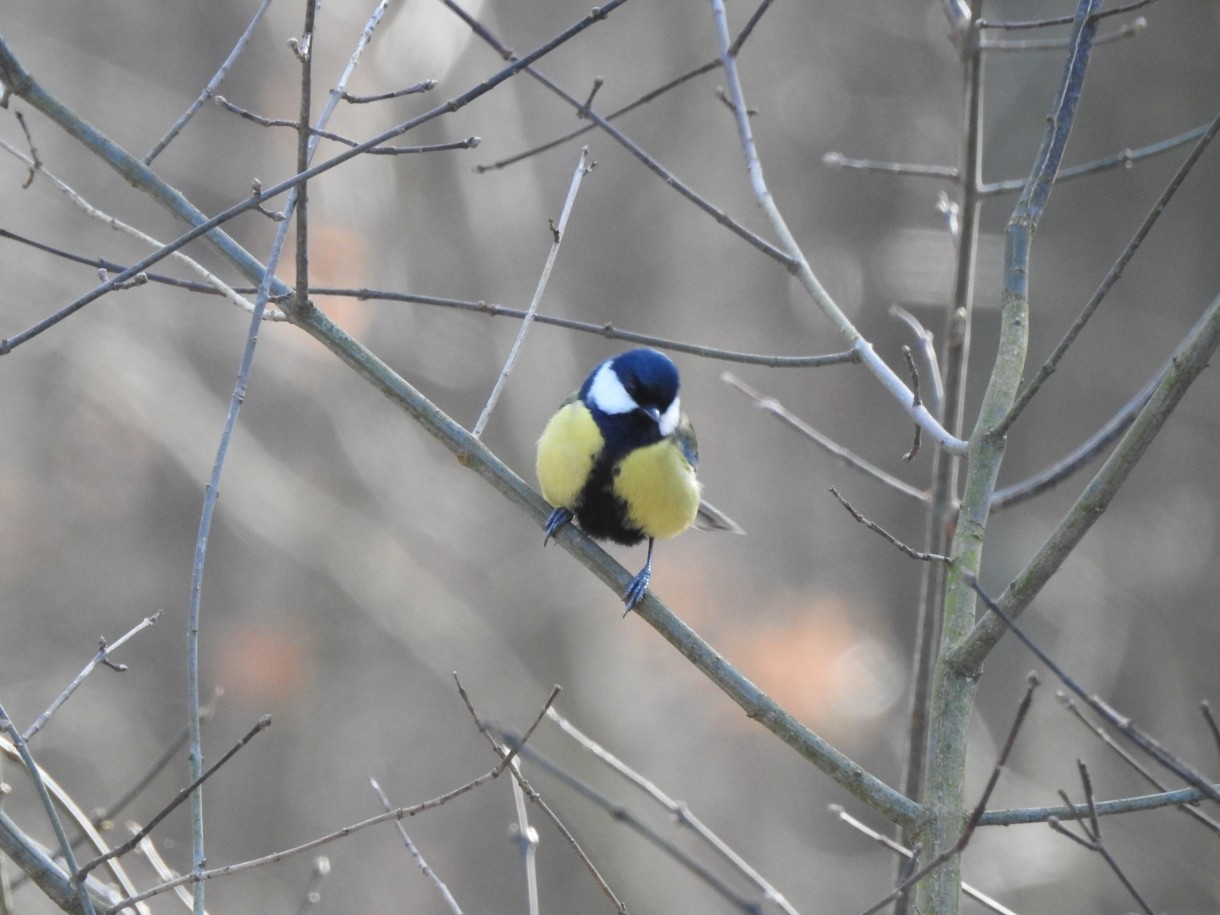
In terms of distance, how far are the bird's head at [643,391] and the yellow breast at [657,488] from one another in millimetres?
66

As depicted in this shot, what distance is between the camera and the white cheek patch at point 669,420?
2.77 meters

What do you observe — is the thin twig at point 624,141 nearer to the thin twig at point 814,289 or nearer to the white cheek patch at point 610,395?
the thin twig at point 814,289

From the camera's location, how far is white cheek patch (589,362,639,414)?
108 inches

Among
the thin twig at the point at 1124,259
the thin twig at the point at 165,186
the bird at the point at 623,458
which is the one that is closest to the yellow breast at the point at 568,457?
the bird at the point at 623,458

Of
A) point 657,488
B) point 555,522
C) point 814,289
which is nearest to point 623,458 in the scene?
point 657,488

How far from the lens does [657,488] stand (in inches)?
108

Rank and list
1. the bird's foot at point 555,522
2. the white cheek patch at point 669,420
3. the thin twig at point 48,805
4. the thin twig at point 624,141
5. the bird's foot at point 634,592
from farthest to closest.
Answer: the white cheek patch at point 669,420
the bird's foot at point 555,522
the bird's foot at point 634,592
the thin twig at point 624,141
the thin twig at point 48,805

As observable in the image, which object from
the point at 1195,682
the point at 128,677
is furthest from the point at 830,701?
the point at 128,677

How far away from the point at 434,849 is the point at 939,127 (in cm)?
637

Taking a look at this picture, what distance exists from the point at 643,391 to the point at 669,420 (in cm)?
12

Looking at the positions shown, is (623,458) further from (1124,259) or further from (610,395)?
(1124,259)

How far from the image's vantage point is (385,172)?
29.5ft

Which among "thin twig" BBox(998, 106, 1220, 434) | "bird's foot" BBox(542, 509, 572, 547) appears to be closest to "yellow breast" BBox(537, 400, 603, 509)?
"bird's foot" BBox(542, 509, 572, 547)

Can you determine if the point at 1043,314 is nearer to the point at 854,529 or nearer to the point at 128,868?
the point at 854,529
